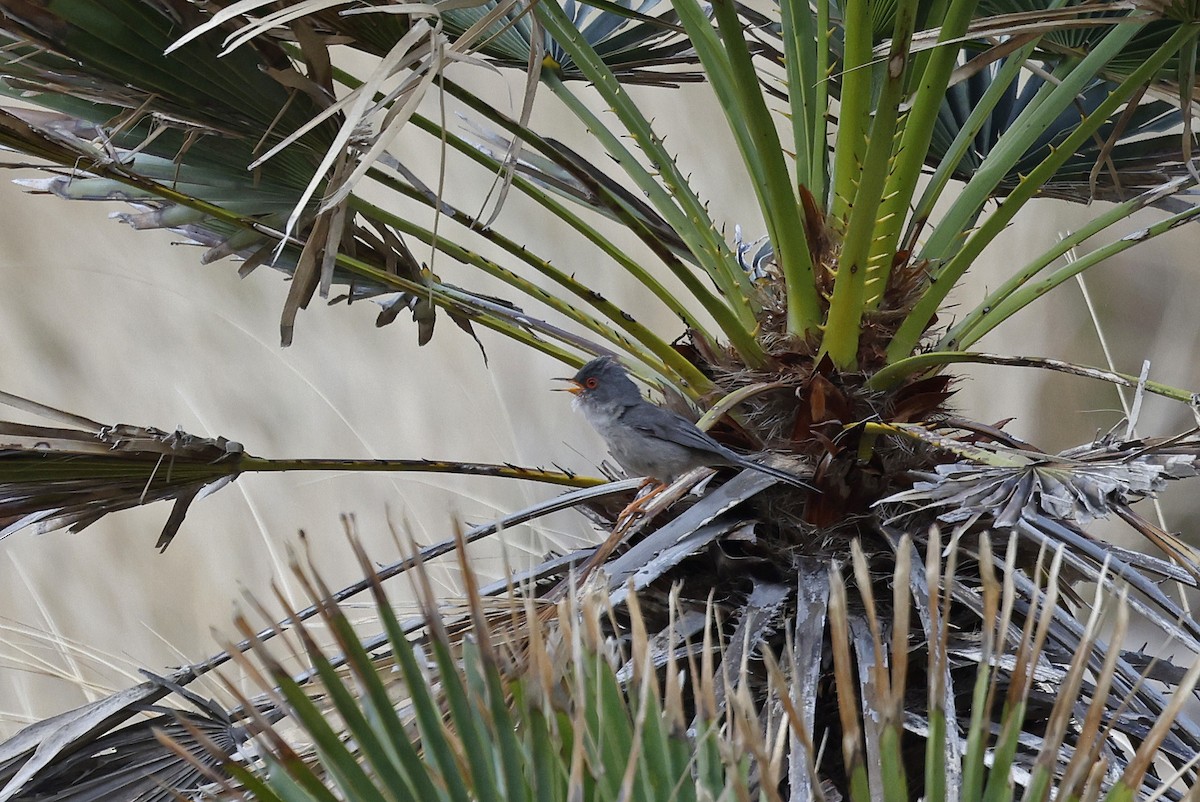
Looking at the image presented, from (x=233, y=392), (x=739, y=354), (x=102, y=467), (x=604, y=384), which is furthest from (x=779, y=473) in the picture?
(x=233, y=392)

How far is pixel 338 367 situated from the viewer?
2658mm

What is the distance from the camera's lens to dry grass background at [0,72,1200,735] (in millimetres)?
2621

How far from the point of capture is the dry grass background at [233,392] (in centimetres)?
262

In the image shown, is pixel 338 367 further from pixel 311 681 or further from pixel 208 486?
pixel 311 681

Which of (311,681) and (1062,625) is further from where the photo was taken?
Answer: (311,681)

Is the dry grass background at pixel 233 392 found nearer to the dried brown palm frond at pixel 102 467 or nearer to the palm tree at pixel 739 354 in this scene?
the palm tree at pixel 739 354

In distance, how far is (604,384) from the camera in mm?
1484

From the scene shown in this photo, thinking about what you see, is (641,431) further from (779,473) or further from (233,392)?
(233,392)

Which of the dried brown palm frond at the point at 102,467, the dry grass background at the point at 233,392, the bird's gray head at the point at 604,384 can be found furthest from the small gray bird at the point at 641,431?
the dry grass background at the point at 233,392

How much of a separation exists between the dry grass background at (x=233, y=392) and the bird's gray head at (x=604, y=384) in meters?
1.10

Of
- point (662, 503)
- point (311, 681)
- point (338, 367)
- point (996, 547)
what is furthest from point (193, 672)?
point (338, 367)

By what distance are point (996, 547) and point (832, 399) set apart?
23 cm

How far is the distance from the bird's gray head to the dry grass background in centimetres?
110

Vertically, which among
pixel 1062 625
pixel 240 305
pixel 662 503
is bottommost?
pixel 1062 625
